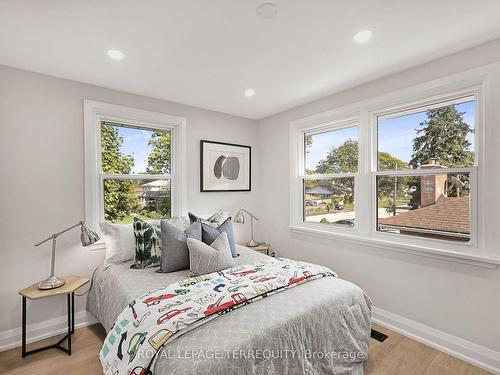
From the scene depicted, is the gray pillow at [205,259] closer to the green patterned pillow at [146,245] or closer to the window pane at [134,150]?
the green patterned pillow at [146,245]

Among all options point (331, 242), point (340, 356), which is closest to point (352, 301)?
point (340, 356)

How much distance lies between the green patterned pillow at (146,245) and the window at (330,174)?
196 cm

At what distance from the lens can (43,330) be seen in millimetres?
2424

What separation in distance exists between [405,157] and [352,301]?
149cm

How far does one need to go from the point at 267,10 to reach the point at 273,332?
1.89 meters

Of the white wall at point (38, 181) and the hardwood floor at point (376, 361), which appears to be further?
the white wall at point (38, 181)

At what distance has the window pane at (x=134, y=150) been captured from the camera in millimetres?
2906

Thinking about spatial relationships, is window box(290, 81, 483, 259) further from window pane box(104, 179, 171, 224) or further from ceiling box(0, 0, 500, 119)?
window pane box(104, 179, 171, 224)

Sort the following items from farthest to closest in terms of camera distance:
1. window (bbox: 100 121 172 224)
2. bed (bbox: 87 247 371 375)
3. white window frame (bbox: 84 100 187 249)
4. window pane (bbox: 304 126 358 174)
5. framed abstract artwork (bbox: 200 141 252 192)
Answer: framed abstract artwork (bbox: 200 141 252 192) < window pane (bbox: 304 126 358 174) < window (bbox: 100 121 172 224) < white window frame (bbox: 84 100 187 249) < bed (bbox: 87 247 371 375)

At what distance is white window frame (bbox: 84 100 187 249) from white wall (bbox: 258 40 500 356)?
1567 mm

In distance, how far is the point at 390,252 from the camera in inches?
100

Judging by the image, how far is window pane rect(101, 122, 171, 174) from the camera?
2.91 meters

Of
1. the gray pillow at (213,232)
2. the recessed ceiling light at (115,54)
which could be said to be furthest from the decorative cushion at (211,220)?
the recessed ceiling light at (115,54)

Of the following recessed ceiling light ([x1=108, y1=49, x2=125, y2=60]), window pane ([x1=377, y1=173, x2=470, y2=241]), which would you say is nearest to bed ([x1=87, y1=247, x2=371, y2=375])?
window pane ([x1=377, y1=173, x2=470, y2=241])
